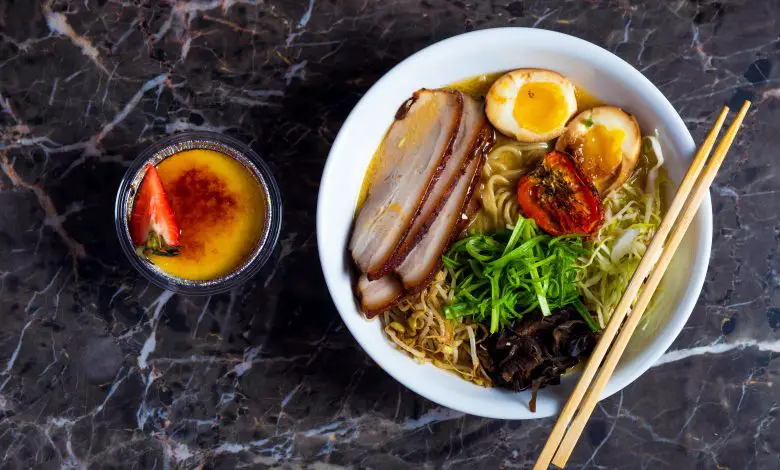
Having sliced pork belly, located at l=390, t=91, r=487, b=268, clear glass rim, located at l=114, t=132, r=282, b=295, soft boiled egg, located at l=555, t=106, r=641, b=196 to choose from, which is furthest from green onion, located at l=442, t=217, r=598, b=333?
clear glass rim, located at l=114, t=132, r=282, b=295

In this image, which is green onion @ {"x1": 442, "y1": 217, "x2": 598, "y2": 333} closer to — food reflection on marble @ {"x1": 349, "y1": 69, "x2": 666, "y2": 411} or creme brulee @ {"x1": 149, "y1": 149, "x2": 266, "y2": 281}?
food reflection on marble @ {"x1": 349, "y1": 69, "x2": 666, "y2": 411}

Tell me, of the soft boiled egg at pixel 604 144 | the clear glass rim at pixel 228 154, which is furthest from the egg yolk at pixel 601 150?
the clear glass rim at pixel 228 154

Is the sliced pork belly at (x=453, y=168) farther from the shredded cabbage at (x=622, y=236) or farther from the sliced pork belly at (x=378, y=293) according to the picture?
the shredded cabbage at (x=622, y=236)

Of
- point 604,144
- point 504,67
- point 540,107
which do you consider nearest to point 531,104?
point 540,107

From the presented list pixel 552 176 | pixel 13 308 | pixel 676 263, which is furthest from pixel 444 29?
pixel 13 308

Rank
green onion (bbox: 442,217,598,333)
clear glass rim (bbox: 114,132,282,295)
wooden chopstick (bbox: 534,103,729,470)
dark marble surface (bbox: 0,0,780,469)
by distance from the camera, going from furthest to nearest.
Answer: dark marble surface (bbox: 0,0,780,469) < clear glass rim (bbox: 114,132,282,295) < green onion (bbox: 442,217,598,333) < wooden chopstick (bbox: 534,103,729,470)

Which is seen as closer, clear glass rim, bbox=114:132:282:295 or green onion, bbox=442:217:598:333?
green onion, bbox=442:217:598:333

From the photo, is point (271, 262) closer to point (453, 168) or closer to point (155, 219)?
point (155, 219)
